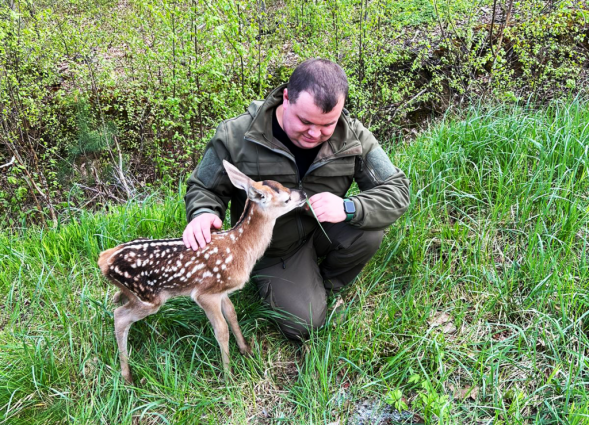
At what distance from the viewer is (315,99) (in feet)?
8.07

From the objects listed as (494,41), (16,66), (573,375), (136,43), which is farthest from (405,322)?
(16,66)

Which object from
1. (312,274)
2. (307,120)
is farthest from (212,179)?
(312,274)

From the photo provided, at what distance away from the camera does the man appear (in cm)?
260

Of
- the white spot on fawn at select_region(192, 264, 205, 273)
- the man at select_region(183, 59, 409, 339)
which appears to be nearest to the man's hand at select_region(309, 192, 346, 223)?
the man at select_region(183, 59, 409, 339)

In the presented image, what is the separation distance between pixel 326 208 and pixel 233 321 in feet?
3.12

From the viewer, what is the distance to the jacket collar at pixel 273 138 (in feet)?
9.27

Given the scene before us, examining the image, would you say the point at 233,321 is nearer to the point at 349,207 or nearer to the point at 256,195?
the point at 256,195

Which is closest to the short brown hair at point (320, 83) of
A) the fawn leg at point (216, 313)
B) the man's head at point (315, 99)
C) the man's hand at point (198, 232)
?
the man's head at point (315, 99)

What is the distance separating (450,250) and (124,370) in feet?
7.63

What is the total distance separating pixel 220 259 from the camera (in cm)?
262

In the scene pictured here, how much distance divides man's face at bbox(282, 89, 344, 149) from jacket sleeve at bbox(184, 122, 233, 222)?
1.54 feet

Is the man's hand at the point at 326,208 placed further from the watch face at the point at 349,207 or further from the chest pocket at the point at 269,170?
Answer: the chest pocket at the point at 269,170

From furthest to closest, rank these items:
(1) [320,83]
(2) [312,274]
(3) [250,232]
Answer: (2) [312,274] → (3) [250,232] → (1) [320,83]

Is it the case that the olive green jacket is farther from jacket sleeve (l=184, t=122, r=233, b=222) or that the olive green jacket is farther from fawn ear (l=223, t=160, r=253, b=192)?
fawn ear (l=223, t=160, r=253, b=192)
